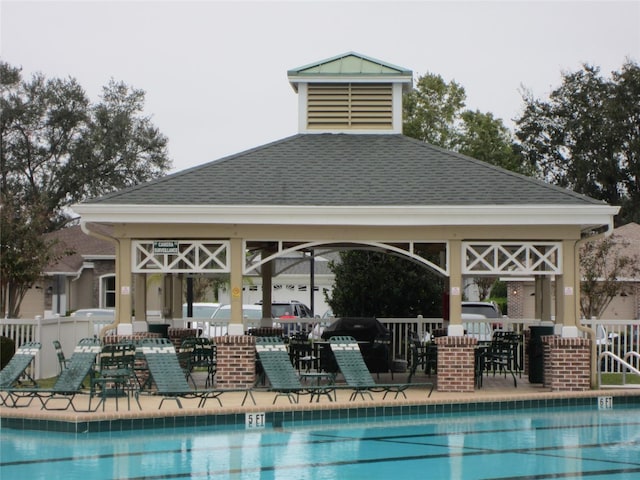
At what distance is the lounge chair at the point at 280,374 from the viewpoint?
16188mm

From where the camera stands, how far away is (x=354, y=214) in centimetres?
1755

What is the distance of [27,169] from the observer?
5109 cm

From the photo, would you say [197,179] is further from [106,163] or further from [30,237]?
[106,163]

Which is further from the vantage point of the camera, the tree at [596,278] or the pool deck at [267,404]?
the tree at [596,278]

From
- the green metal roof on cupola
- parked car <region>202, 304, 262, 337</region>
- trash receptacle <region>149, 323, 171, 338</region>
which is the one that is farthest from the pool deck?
the green metal roof on cupola

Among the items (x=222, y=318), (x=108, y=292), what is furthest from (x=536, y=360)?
(x=108, y=292)

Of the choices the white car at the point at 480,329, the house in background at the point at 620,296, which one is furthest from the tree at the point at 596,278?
the white car at the point at 480,329

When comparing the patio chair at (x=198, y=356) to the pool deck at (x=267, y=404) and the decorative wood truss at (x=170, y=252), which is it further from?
the decorative wood truss at (x=170, y=252)

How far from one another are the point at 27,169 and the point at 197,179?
113 ft

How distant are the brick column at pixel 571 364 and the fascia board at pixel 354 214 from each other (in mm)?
2117

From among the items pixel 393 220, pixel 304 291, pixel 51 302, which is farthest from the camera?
pixel 304 291

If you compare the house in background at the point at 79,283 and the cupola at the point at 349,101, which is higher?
the cupola at the point at 349,101

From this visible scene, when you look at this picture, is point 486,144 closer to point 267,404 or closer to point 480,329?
point 480,329

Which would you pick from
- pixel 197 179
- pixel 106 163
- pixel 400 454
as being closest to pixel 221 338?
pixel 197 179
